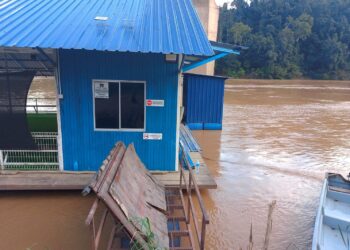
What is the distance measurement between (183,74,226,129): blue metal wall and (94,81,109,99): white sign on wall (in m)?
6.64

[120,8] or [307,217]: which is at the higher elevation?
[120,8]

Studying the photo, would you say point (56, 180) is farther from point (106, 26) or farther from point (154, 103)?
point (106, 26)

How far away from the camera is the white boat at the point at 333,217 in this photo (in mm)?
4512

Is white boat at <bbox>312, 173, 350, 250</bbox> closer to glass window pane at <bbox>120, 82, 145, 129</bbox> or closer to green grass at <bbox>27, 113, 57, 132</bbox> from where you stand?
glass window pane at <bbox>120, 82, 145, 129</bbox>

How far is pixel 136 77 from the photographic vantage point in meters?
6.27

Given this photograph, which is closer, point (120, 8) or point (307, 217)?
point (307, 217)

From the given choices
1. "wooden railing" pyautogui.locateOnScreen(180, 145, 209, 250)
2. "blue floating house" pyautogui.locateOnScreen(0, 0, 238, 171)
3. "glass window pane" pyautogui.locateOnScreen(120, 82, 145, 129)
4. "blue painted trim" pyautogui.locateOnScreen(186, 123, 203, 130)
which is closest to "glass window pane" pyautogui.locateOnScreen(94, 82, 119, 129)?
"blue floating house" pyautogui.locateOnScreen(0, 0, 238, 171)

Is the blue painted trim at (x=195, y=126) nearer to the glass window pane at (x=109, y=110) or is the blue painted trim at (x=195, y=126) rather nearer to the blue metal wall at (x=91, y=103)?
the blue metal wall at (x=91, y=103)

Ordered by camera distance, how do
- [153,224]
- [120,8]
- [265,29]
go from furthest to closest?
[265,29] < [120,8] < [153,224]

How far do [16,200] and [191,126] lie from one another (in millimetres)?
7910

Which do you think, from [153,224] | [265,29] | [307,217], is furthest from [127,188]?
[265,29]

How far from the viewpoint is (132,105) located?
Result: 20.9 ft

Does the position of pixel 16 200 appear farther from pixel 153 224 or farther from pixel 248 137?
pixel 248 137

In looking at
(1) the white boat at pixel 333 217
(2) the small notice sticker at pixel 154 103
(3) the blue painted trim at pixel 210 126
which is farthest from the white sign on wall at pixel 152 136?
(3) the blue painted trim at pixel 210 126
